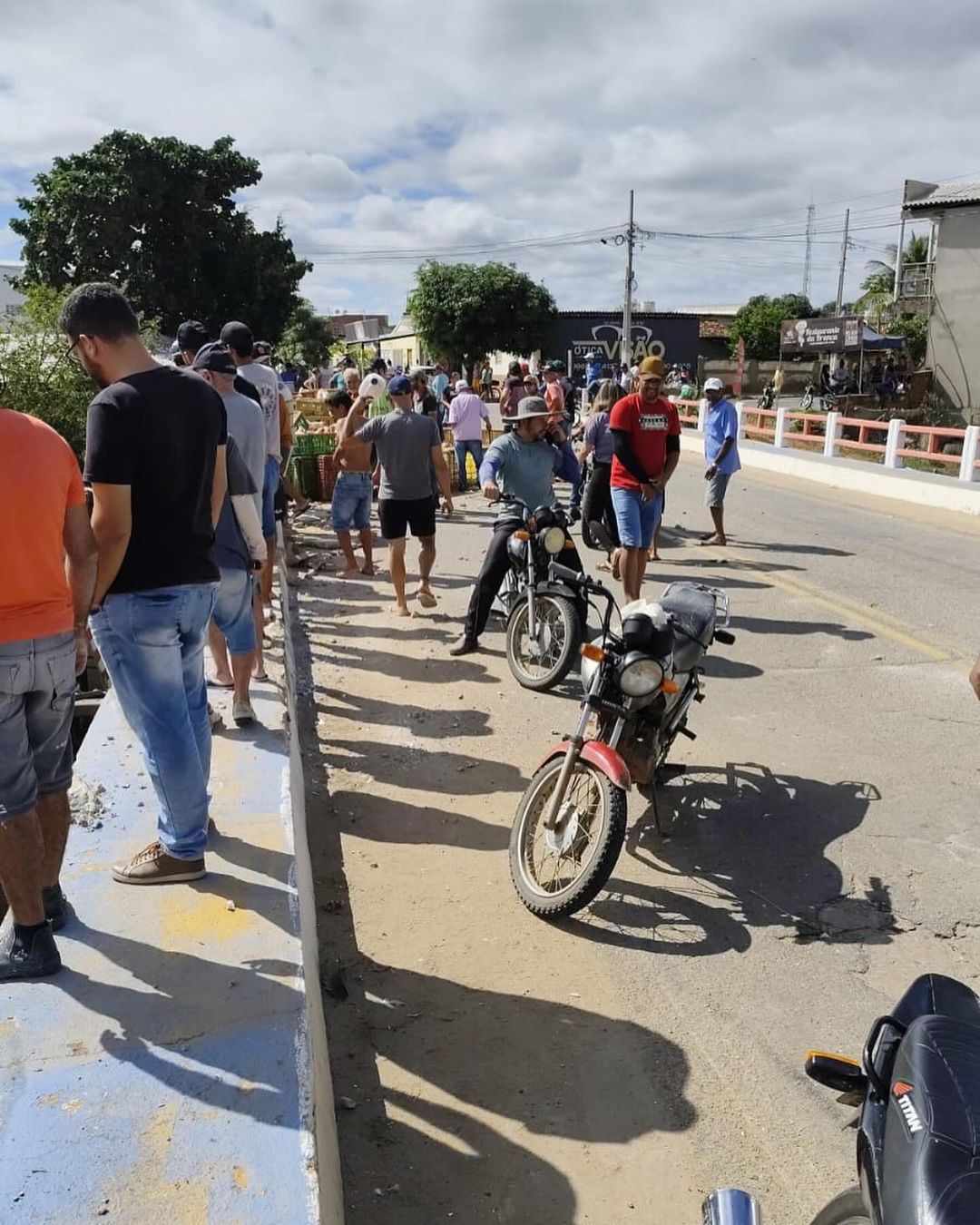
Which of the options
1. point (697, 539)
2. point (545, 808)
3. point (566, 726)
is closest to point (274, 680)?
point (566, 726)

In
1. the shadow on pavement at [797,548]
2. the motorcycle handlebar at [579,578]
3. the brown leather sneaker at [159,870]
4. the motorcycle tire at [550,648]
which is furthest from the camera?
the shadow on pavement at [797,548]

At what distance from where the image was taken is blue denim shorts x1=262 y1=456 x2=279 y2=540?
657cm

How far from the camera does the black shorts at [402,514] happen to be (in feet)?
26.9

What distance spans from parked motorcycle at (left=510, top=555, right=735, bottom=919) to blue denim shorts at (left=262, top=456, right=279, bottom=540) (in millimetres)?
2834

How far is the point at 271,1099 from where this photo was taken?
2.42m

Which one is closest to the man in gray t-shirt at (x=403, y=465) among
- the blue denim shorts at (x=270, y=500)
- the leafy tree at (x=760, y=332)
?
the blue denim shorts at (x=270, y=500)

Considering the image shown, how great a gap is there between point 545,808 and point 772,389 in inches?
1465

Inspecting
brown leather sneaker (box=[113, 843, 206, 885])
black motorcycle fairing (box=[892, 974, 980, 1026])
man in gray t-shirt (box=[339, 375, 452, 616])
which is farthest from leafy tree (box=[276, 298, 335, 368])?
black motorcycle fairing (box=[892, 974, 980, 1026])

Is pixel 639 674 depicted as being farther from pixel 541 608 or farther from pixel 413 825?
pixel 541 608

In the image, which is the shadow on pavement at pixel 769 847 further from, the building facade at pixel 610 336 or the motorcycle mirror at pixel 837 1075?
the building facade at pixel 610 336

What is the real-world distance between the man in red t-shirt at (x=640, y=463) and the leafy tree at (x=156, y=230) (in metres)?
25.0

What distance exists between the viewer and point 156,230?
30.5m

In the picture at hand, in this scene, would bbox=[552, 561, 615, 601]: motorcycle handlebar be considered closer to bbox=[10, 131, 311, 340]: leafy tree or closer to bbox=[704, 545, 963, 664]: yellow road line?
bbox=[704, 545, 963, 664]: yellow road line

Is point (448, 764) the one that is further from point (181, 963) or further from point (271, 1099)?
point (271, 1099)
